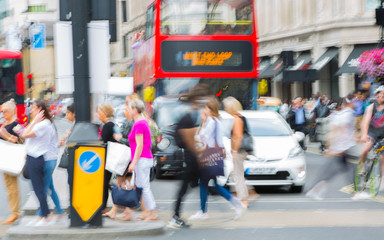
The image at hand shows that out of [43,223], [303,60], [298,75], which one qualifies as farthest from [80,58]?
[303,60]

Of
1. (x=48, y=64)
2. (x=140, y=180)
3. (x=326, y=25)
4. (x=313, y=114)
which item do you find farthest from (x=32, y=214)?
(x=48, y=64)

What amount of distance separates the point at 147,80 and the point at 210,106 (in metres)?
10.1

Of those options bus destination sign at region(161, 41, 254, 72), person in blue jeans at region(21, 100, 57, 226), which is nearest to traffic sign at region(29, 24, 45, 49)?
bus destination sign at region(161, 41, 254, 72)

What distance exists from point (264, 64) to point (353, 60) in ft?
42.2

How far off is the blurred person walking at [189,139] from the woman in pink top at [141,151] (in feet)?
1.36

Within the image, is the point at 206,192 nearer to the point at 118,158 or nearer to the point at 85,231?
the point at 118,158

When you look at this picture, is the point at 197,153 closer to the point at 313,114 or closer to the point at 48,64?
the point at 313,114

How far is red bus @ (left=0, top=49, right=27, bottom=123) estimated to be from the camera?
26.3 meters

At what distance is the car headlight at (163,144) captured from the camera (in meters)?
15.5

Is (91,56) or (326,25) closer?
(91,56)

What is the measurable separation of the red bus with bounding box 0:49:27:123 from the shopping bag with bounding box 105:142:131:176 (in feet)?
55.4

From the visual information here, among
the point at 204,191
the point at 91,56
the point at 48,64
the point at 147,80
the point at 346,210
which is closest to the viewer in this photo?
the point at 91,56

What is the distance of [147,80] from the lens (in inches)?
802

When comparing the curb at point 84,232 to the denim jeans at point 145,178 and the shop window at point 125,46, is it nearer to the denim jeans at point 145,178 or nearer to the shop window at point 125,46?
the denim jeans at point 145,178
